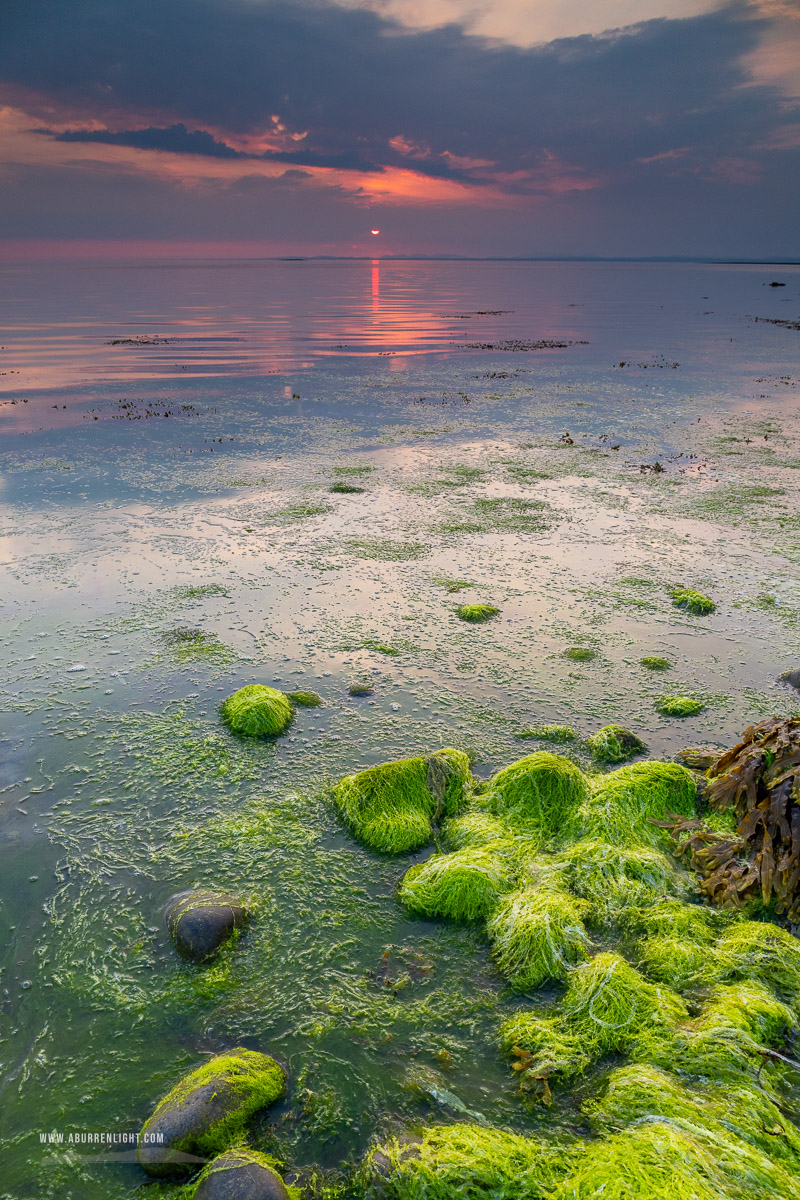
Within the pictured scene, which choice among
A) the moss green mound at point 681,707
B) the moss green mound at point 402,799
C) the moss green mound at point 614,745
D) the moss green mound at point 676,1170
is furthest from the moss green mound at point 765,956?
the moss green mound at point 681,707

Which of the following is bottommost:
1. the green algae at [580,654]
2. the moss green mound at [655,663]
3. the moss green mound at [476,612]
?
the moss green mound at [655,663]

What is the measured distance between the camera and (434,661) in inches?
307

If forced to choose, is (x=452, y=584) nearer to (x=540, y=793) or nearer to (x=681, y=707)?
(x=681, y=707)

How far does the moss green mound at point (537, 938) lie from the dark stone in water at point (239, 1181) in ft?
5.67

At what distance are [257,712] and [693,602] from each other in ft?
19.1

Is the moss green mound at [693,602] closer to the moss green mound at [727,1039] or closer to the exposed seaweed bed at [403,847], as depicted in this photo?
the exposed seaweed bed at [403,847]

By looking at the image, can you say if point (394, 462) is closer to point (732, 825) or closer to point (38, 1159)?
point (732, 825)

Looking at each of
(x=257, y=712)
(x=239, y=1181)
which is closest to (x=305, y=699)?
(x=257, y=712)

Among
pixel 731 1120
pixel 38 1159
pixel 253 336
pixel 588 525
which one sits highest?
pixel 253 336

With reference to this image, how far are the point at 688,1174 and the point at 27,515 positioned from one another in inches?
504

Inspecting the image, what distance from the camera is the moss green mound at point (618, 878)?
4750mm

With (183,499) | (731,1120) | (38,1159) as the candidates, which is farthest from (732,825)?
(183,499)

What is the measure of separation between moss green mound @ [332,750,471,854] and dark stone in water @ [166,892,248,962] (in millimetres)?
1173

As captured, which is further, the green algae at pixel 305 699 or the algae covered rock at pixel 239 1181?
the green algae at pixel 305 699
